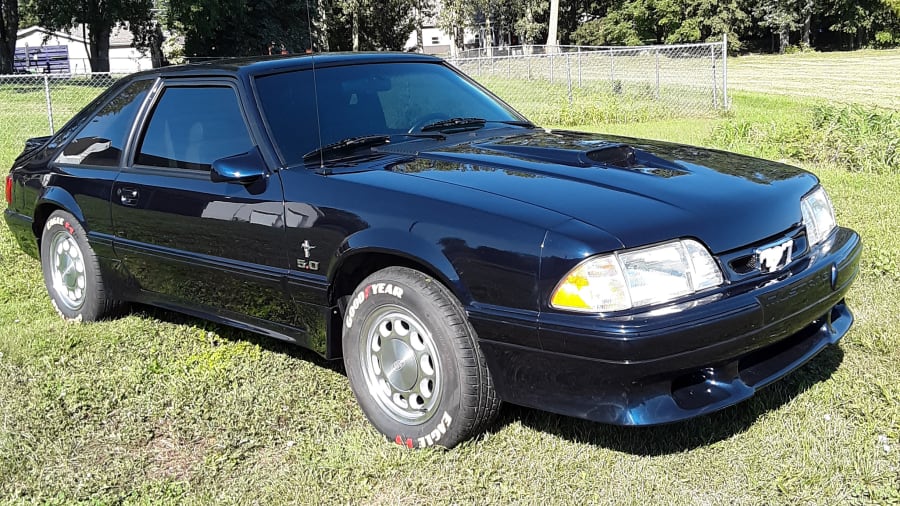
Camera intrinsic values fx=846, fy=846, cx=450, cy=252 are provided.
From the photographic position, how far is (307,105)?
13.0 feet

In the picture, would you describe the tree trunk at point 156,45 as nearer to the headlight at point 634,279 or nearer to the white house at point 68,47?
the white house at point 68,47

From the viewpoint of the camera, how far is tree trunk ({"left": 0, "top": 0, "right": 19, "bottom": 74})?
122 ft

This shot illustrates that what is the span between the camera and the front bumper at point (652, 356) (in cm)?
273

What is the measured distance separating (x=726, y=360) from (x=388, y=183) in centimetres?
142

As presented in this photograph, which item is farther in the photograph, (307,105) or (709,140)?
(709,140)

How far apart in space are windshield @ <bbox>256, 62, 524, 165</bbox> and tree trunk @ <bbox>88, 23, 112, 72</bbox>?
1444 inches

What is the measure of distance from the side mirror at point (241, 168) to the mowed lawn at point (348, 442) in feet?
3.34

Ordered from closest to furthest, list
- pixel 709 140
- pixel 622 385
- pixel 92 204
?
pixel 622 385, pixel 92 204, pixel 709 140

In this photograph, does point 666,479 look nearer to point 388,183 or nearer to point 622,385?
point 622,385

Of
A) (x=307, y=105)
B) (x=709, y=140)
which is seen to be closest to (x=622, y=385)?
(x=307, y=105)

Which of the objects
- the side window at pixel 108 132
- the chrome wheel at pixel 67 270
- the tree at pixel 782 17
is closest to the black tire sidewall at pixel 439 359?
the side window at pixel 108 132

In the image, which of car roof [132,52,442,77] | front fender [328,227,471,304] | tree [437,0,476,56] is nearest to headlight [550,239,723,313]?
front fender [328,227,471,304]

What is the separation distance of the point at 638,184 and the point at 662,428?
1000 millimetres

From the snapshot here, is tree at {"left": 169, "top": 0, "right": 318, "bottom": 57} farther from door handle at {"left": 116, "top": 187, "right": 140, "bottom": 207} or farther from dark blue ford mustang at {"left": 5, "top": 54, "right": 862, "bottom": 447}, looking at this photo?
dark blue ford mustang at {"left": 5, "top": 54, "right": 862, "bottom": 447}
